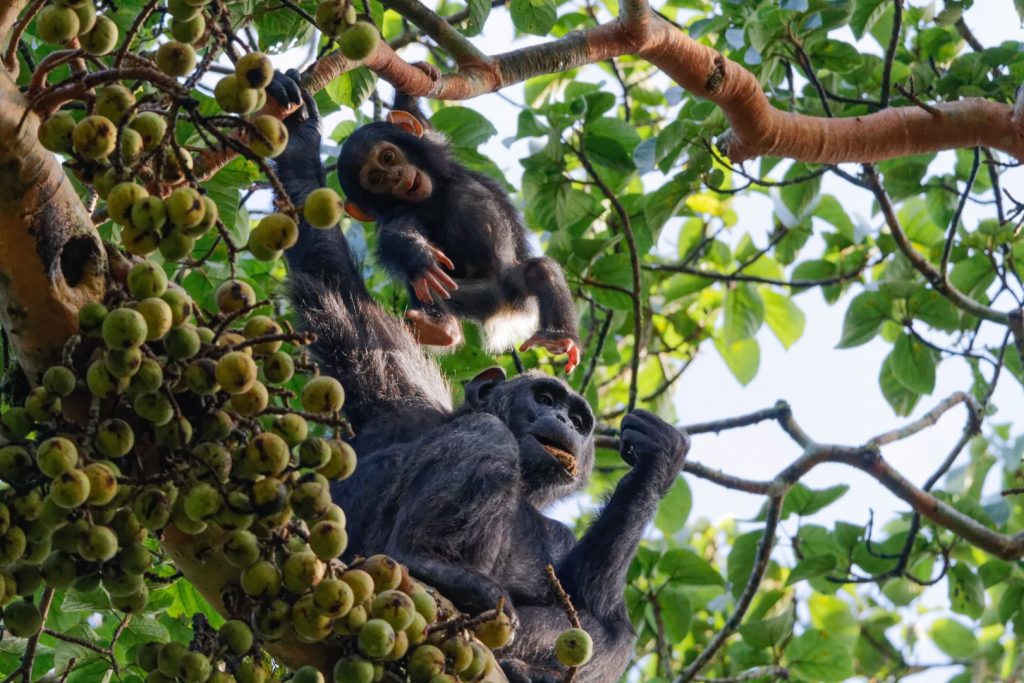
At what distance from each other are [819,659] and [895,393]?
1.51 meters

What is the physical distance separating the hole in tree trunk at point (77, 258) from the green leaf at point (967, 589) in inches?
201

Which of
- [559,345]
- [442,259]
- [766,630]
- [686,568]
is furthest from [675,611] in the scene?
[442,259]

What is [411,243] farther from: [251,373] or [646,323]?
[251,373]

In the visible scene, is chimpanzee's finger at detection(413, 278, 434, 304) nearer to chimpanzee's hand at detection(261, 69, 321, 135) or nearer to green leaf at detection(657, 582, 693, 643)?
chimpanzee's hand at detection(261, 69, 321, 135)

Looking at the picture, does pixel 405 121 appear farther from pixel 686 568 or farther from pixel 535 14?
pixel 686 568

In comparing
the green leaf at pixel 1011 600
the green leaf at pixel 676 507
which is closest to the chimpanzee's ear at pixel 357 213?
the green leaf at pixel 676 507

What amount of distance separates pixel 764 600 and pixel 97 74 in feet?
17.0

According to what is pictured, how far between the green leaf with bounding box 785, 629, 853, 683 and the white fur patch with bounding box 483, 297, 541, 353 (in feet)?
6.72

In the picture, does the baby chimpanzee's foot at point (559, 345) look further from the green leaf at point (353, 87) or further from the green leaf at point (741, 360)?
the green leaf at point (741, 360)

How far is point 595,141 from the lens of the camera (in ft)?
18.7

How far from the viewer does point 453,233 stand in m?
5.53

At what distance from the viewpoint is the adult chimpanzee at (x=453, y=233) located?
17.3ft

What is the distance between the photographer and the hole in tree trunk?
2.17 m

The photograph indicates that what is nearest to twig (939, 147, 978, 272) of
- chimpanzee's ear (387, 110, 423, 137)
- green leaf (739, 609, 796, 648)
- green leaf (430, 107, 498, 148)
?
green leaf (739, 609, 796, 648)
